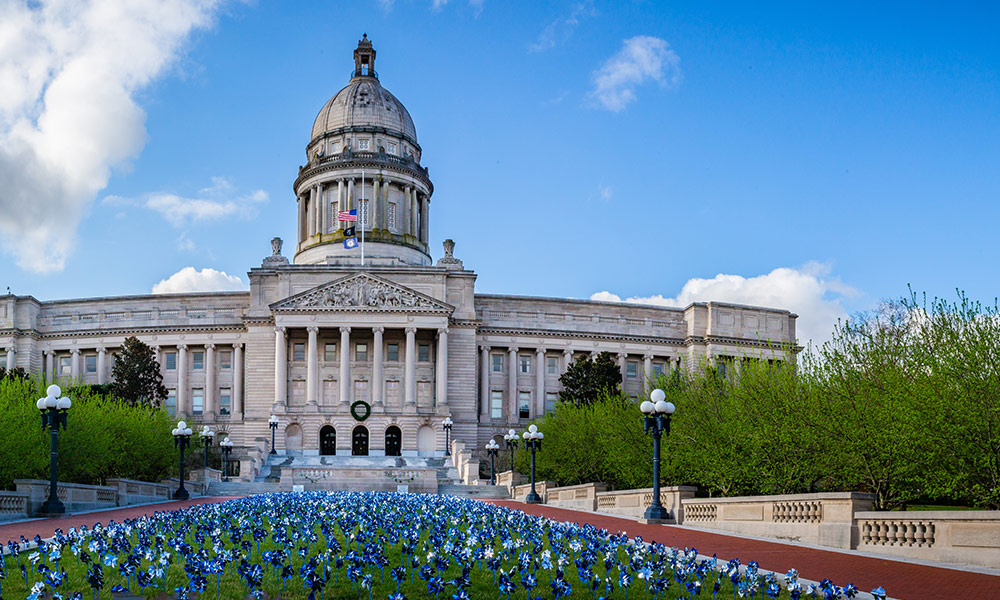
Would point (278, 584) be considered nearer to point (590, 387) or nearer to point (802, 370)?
point (802, 370)

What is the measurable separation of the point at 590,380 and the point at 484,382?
51.3ft

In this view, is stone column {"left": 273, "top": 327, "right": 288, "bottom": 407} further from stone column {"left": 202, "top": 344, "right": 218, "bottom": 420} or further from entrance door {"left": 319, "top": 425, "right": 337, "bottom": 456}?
stone column {"left": 202, "top": 344, "right": 218, "bottom": 420}

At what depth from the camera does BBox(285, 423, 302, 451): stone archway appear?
7981 cm

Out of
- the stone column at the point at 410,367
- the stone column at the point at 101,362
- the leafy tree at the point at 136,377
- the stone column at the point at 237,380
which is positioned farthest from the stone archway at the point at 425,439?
the stone column at the point at 101,362

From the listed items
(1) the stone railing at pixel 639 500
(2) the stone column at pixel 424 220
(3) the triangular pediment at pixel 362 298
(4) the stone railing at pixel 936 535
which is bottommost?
(1) the stone railing at pixel 639 500

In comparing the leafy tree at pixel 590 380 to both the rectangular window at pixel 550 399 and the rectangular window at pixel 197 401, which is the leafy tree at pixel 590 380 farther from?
the rectangular window at pixel 197 401

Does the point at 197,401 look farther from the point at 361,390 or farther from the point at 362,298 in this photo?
the point at 362,298

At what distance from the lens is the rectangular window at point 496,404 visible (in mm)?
88062

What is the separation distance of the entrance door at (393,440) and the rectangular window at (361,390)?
12.4 feet

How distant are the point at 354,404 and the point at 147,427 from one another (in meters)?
28.7

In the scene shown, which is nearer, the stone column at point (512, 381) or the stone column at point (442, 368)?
the stone column at point (442, 368)

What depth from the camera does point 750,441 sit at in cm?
3098

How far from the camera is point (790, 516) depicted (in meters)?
23.6

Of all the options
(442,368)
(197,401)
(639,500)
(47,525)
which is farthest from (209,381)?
(639,500)
